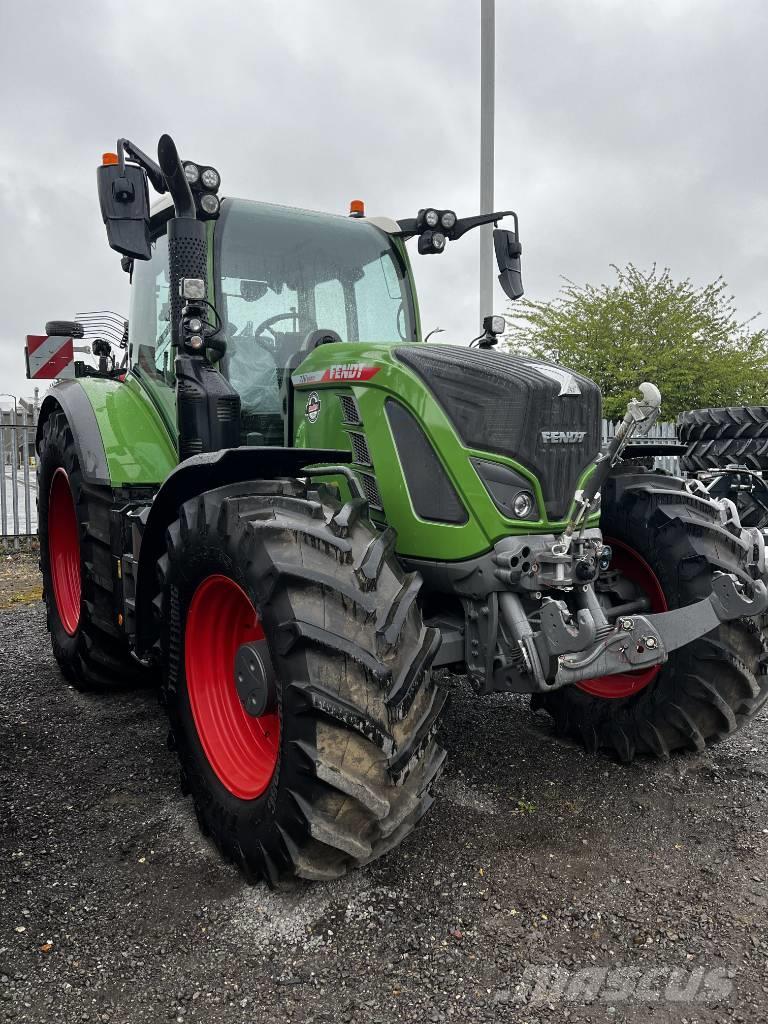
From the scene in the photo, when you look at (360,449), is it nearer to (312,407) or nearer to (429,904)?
(312,407)

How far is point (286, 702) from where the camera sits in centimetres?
240

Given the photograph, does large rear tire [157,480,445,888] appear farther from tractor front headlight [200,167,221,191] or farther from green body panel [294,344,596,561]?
tractor front headlight [200,167,221,191]

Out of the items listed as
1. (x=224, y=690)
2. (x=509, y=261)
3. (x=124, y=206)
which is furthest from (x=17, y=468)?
(x=224, y=690)

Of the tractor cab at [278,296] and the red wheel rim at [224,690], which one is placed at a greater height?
the tractor cab at [278,296]

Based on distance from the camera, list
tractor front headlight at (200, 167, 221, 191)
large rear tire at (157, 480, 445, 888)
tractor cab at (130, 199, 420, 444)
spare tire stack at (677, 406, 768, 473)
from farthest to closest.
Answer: spare tire stack at (677, 406, 768, 473), tractor cab at (130, 199, 420, 444), tractor front headlight at (200, 167, 221, 191), large rear tire at (157, 480, 445, 888)

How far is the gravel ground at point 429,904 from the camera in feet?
7.29

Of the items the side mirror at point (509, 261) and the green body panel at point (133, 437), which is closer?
the green body panel at point (133, 437)

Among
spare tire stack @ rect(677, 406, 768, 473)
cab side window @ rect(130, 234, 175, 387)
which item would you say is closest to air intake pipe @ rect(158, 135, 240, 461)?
cab side window @ rect(130, 234, 175, 387)

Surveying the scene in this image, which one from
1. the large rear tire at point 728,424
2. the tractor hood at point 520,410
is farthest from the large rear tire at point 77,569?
the large rear tire at point 728,424

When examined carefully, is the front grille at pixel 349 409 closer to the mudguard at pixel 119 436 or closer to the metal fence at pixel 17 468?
the mudguard at pixel 119 436

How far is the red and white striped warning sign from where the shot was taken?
25.5 feet

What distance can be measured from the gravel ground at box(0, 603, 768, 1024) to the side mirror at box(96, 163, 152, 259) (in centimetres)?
224

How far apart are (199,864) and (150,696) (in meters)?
1.89

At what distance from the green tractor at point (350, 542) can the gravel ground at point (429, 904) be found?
0.22 metres
